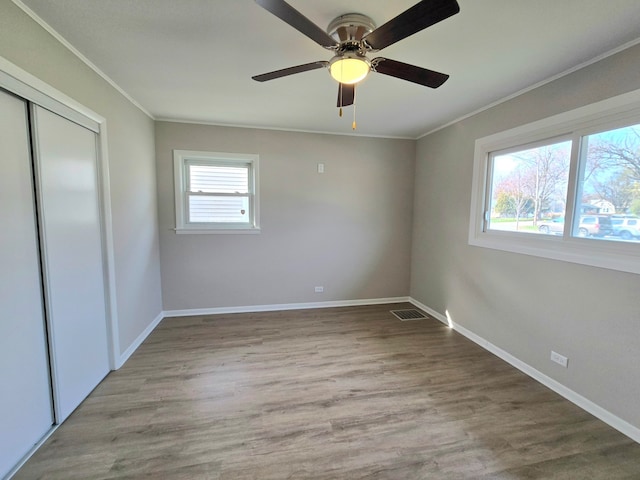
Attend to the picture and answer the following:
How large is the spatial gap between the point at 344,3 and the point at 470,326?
3219 mm

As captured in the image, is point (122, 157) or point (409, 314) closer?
point (122, 157)

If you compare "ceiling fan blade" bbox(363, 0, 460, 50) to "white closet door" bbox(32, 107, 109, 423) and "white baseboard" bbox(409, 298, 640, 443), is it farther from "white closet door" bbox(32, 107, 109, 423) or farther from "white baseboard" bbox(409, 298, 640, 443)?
"white baseboard" bbox(409, 298, 640, 443)

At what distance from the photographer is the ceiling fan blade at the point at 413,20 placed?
1.09 metres

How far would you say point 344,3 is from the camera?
147 centimetres

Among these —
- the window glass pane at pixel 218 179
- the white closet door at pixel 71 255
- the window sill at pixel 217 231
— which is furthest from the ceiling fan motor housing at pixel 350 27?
the window sill at pixel 217 231

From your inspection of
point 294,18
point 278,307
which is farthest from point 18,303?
point 278,307

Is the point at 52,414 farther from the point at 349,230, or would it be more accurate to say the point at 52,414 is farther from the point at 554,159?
the point at 554,159

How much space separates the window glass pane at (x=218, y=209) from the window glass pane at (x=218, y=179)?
109 mm

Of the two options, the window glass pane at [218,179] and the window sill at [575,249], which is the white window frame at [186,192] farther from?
the window sill at [575,249]

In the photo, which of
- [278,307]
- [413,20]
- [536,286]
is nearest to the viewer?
[413,20]

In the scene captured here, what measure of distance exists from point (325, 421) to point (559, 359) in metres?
1.94

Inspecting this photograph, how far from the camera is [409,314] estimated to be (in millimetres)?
3885

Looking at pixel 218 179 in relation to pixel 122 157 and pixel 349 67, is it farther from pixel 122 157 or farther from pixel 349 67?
pixel 349 67

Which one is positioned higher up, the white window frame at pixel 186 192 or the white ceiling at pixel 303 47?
the white ceiling at pixel 303 47
